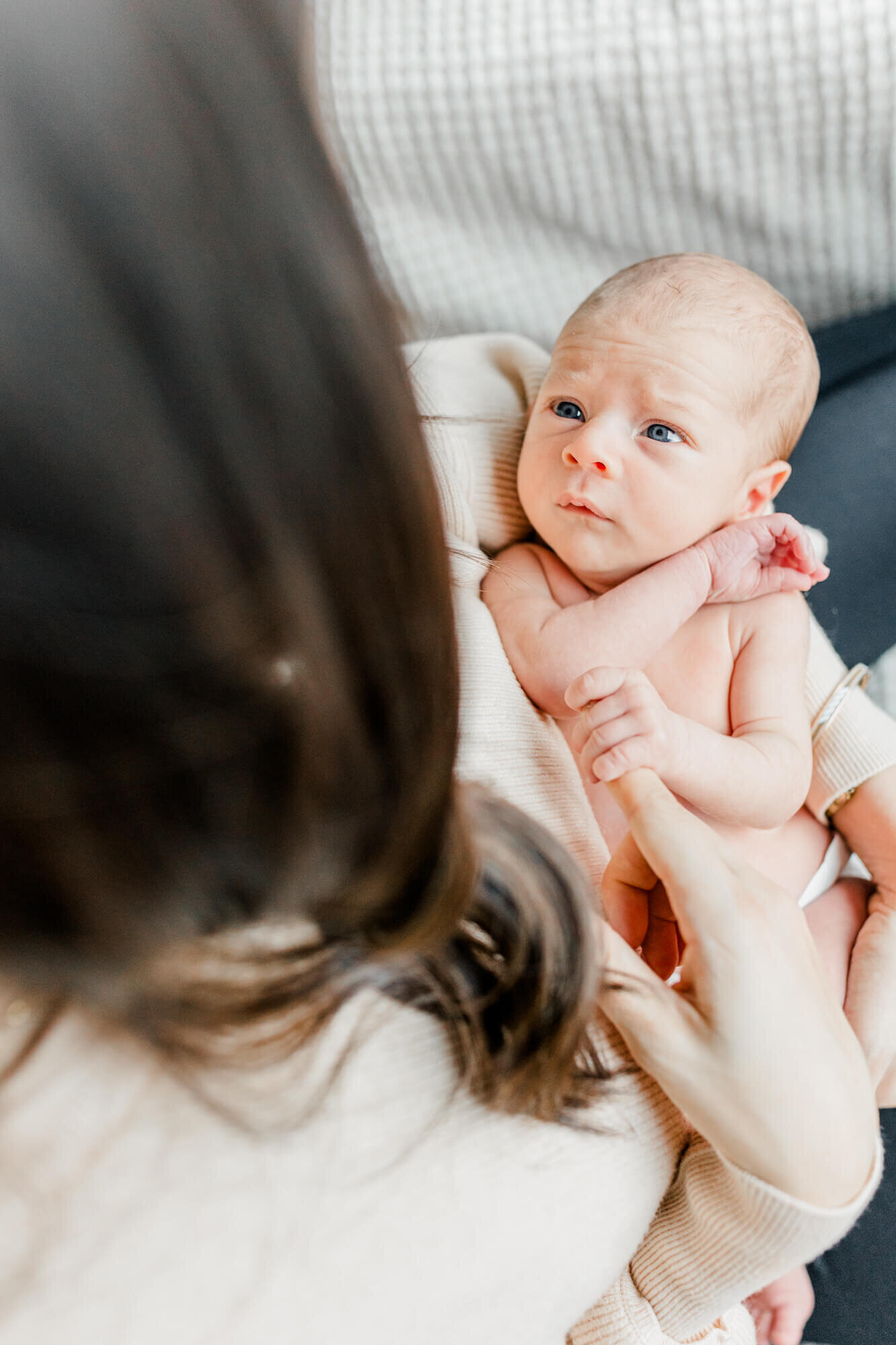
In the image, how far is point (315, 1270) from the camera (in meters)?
0.52

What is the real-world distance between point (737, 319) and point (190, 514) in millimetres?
754

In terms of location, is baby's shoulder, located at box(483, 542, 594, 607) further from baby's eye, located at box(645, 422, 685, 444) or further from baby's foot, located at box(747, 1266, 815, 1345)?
baby's foot, located at box(747, 1266, 815, 1345)

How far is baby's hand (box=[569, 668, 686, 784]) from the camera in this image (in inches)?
29.6

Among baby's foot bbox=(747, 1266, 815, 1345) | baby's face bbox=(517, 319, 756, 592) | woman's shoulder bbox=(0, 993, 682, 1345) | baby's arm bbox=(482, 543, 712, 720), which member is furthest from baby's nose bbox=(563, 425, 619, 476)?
baby's foot bbox=(747, 1266, 815, 1345)

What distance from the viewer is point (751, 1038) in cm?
60

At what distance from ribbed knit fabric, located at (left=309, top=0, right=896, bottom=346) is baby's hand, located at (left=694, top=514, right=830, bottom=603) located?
43cm

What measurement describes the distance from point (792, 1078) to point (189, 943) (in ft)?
1.29

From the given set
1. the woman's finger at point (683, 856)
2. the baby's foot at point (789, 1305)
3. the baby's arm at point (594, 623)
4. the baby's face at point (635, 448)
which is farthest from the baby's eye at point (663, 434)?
the baby's foot at point (789, 1305)

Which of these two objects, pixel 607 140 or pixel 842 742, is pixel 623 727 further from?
pixel 607 140

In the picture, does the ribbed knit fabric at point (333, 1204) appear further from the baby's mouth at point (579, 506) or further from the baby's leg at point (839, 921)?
the baby's mouth at point (579, 506)

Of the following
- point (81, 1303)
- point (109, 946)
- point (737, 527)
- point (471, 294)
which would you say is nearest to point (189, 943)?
point (109, 946)

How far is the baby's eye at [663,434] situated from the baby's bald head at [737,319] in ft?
0.22

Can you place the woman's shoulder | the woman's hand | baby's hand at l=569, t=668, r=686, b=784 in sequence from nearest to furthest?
the woman's shoulder < the woman's hand < baby's hand at l=569, t=668, r=686, b=784

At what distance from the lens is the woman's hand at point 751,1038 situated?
1.96ft
